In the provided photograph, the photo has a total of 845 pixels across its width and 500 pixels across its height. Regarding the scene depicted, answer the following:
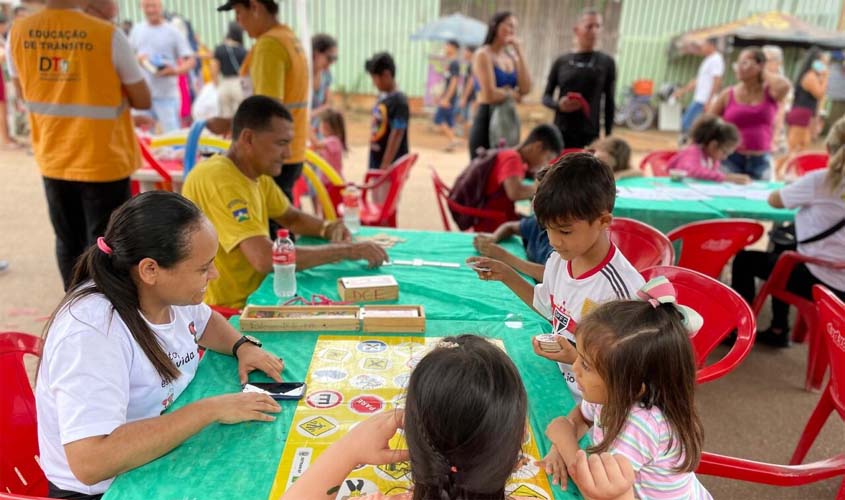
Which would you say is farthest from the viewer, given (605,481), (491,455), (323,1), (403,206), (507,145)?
(323,1)

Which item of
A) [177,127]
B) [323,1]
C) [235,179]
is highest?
[323,1]

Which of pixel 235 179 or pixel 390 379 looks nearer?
pixel 390 379

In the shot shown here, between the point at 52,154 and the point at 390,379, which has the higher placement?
the point at 52,154

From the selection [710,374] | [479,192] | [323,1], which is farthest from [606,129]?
[323,1]

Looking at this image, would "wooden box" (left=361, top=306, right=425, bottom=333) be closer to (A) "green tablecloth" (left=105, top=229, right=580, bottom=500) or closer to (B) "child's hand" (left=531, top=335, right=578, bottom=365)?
(A) "green tablecloth" (left=105, top=229, right=580, bottom=500)

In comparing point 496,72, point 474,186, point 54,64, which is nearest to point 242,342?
point 54,64

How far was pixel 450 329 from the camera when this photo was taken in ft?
5.98

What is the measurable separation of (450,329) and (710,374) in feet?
2.59

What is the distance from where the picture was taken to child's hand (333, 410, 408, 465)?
1.09 m

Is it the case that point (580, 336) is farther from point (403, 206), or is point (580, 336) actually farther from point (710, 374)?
point (403, 206)

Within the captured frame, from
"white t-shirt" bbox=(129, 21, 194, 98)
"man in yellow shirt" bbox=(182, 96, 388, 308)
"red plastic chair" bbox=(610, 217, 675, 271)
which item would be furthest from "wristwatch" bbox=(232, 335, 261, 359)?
"white t-shirt" bbox=(129, 21, 194, 98)

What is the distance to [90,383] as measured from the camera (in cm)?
114

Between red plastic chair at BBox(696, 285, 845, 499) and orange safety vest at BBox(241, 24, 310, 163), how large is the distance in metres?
2.70

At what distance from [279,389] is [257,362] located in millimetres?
134
